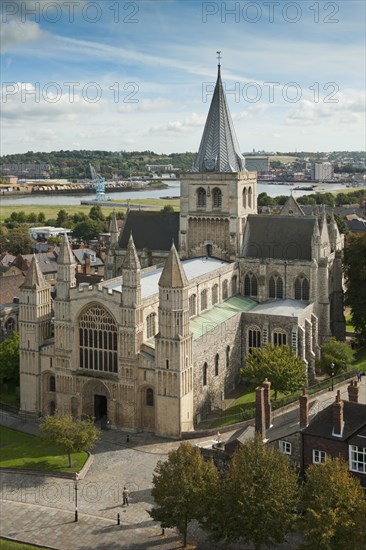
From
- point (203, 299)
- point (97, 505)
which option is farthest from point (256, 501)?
point (203, 299)

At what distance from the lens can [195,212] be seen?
60500 mm

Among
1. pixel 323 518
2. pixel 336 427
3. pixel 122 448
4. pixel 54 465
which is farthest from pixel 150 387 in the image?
pixel 323 518

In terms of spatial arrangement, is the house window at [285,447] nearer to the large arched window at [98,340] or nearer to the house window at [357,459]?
the house window at [357,459]

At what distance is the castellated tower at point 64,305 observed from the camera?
46.9 meters

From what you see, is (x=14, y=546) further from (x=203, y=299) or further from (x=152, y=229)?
(x=152, y=229)

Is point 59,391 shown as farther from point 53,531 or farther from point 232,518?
point 232,518

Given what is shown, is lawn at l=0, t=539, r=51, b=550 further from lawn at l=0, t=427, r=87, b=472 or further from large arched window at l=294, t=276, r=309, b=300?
large arched window at l=294, t=276, r=309, b=300

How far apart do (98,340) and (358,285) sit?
24.8 m

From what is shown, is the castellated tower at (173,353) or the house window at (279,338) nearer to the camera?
the castellated tower at (173,353)

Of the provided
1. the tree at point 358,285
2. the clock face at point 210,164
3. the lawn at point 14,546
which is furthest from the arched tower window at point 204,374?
the clock face at point 210,164

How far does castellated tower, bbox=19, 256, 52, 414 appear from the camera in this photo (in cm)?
4803

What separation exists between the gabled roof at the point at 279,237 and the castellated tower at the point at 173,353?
17313 mm

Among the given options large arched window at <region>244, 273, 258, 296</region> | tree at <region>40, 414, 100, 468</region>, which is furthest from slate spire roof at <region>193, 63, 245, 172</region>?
tree at <region>40, 414, 100, 468</region>

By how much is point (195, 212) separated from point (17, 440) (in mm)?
25601
